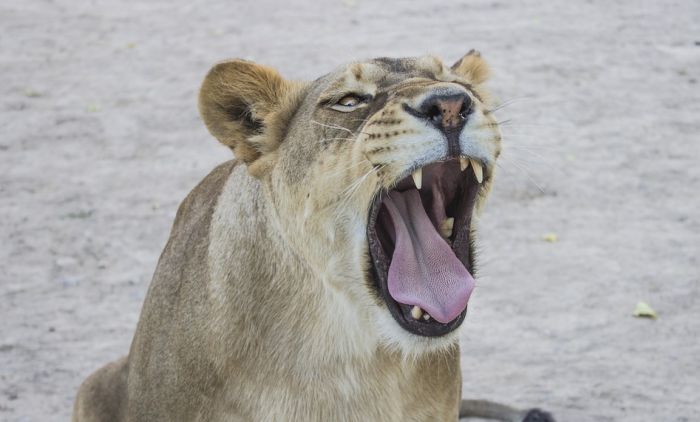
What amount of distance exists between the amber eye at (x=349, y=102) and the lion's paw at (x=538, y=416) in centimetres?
200

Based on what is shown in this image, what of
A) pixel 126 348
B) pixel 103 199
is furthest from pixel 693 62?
pixel 126 348

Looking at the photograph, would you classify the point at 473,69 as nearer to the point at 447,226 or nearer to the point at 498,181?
the point at 447,226

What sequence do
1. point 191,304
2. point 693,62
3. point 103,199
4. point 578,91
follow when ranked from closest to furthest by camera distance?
1. point 191,304
2. point 103,199
3. point 578,91
4. point 693,62

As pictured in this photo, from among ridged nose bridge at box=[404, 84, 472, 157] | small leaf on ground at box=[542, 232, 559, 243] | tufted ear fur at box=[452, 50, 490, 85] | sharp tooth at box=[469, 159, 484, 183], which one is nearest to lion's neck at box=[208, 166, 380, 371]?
sharp tooth at box=[469, 159, 484, 183]

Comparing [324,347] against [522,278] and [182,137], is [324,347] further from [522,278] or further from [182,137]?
[182,137]

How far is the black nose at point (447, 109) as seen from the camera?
2.86 metres

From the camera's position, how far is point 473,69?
3836 mm

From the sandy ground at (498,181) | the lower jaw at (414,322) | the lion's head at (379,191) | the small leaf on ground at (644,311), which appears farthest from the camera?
the small leaf on ground at (644,311)

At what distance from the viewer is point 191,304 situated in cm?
356

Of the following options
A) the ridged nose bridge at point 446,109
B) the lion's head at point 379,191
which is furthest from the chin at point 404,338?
the ridged nose bridge at point 446,109

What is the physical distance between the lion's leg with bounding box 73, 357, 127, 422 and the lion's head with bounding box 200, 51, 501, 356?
1.22 metres

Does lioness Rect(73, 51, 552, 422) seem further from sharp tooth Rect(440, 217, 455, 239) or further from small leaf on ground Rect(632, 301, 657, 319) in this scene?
small leaf on ground Rect(632, 301, 657, 319)

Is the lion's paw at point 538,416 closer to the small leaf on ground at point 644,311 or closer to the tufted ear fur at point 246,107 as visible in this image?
the small leaf on ground at point 644,311

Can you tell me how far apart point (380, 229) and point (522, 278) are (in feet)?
9.86
